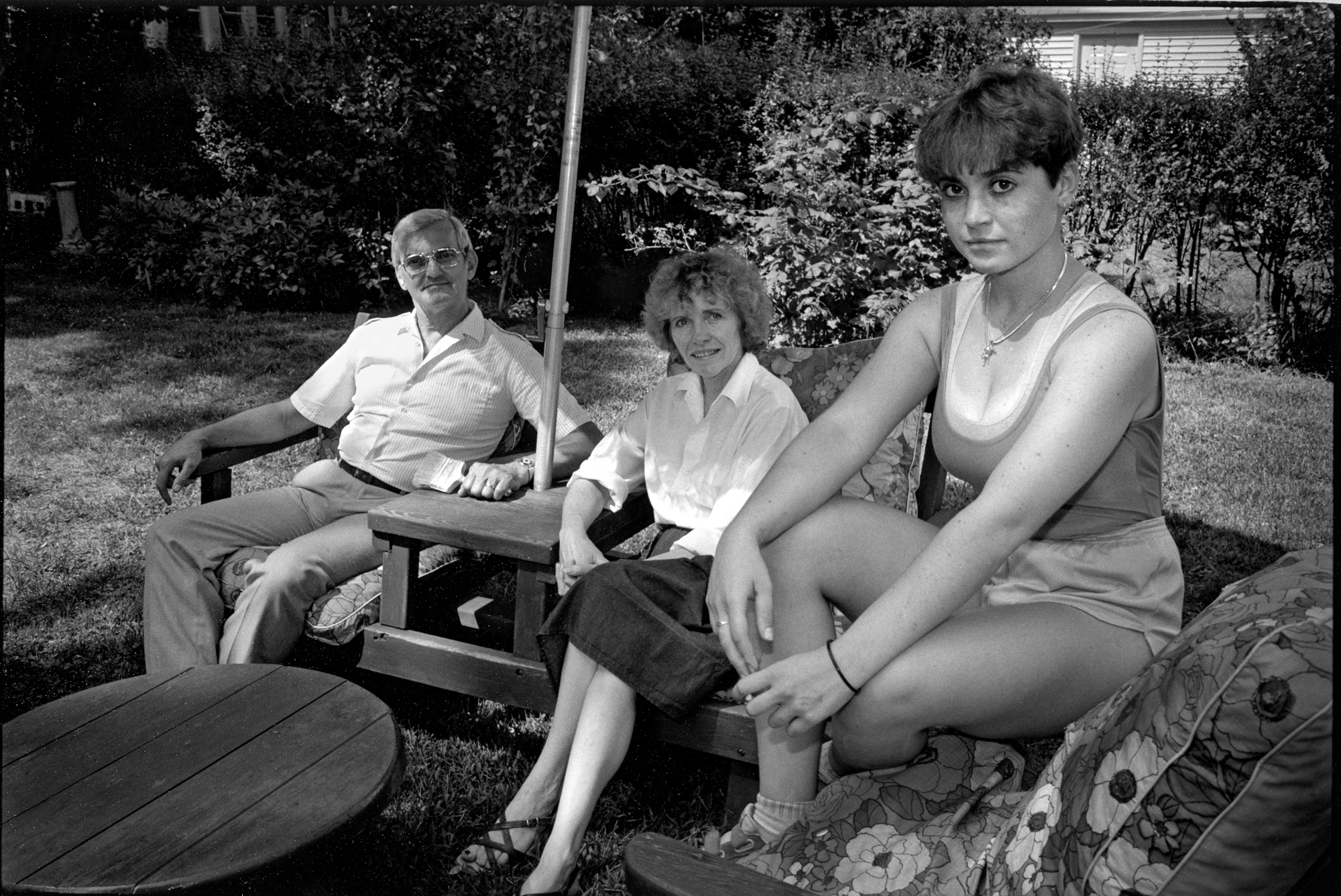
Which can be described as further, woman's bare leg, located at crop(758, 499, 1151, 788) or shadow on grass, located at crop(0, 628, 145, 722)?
shadow on grass, located at crop(0, 628, 145, 722)

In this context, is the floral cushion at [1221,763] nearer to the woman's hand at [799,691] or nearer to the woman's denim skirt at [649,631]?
the woman's hand at [799,691]

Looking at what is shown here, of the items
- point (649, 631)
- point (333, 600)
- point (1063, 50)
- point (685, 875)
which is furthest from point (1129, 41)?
point (685, 875)

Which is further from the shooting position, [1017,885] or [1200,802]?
[1017,885]

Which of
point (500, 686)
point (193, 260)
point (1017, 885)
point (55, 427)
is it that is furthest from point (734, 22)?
point (1017, 885)

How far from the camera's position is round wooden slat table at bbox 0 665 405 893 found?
1.62 metres

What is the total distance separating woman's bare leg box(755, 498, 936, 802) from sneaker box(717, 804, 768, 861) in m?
0.14

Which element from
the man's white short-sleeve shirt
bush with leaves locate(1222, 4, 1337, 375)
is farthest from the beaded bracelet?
bush with leaves locate(1222, 4, 1337, 375)

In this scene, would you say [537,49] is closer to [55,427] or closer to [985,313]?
[55,427]

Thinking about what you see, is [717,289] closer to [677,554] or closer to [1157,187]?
[677,554]

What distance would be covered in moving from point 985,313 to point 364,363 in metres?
2.07

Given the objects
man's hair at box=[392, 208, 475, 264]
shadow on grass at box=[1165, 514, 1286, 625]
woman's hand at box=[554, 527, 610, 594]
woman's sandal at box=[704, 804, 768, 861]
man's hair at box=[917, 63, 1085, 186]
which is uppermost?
man's hair at box=[917, 63, 1085, 186]

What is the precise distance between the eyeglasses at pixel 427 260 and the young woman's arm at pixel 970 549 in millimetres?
2068

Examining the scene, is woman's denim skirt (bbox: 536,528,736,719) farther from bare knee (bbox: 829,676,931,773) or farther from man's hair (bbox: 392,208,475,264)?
man's hair (bbox: 392,208,475,264)

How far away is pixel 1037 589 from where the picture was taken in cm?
193
